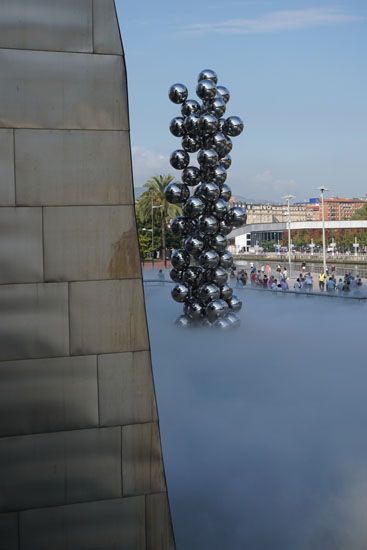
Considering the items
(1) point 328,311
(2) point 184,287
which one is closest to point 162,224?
(1) point 328,311

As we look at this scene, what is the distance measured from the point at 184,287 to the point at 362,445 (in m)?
9.74

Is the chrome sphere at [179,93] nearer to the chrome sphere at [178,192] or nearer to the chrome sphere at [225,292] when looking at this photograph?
the chrome sphere at [178,192]

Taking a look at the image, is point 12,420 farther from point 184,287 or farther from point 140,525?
point 184,287

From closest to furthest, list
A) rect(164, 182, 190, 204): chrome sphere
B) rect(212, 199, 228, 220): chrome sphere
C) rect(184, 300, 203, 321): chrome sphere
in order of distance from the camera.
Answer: rect(212, 199, 228, 220): chrome sphere < rect(164, 182, 190, 204): chrome sphere < rect(184, 300, 203, 321): chrome sphere

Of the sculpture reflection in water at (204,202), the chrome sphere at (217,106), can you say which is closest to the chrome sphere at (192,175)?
the sculpture reflection in water at (204,202)

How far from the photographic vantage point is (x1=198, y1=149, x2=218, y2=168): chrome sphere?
59.5 ft

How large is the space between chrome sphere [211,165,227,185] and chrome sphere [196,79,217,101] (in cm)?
189

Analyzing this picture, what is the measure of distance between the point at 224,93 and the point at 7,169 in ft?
45.2

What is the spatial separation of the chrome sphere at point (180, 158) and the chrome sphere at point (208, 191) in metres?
0.87

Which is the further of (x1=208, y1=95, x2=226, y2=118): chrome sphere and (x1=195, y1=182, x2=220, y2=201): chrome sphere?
(x1=208, y1=95, x2=226, y2=118): chrome sphere

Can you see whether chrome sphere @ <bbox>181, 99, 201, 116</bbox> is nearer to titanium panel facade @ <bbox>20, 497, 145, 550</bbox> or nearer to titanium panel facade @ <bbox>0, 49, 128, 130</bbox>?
titanium panel facade @ <bbox>0, 49, 128, 130</bbox>

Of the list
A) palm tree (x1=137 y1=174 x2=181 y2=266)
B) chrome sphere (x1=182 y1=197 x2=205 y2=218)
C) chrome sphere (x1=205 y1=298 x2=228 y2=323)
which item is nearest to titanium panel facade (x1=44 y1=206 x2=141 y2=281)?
chrome sphere (x1=182 y1=197 x2=205 y2=218)

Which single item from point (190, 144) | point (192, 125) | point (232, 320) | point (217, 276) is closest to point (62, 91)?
point (192, 125)

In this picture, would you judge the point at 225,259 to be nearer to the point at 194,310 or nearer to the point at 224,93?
the point at 194,310
